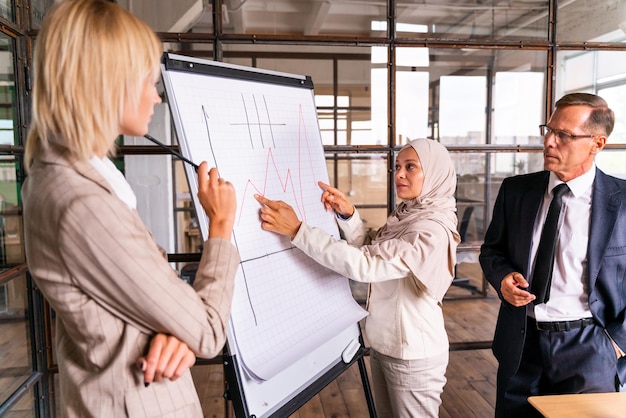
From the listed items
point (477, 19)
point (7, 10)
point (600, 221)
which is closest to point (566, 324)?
point (600, 221)

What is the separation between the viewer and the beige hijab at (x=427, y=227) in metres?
1.47

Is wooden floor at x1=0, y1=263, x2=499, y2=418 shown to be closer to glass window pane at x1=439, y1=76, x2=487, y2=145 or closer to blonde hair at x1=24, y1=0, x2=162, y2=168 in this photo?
glass window pane at x1=439, y1=76, x2=487, y2=145

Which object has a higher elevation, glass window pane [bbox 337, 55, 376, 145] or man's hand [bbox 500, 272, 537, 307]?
glass window pane [bbox 337, 55, 376, 145]

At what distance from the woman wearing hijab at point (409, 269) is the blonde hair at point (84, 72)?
2.27ft

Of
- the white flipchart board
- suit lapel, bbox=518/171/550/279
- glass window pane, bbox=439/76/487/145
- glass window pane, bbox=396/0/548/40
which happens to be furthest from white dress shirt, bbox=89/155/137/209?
glass window pane, bbox=439/76/487/145

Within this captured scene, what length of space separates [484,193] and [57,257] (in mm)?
2704

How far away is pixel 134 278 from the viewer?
0.75 meters

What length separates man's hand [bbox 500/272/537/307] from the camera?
5.51ft

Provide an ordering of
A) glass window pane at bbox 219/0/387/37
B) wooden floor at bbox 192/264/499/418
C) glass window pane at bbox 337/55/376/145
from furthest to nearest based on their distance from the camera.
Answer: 1. wooden floor at bbox 192/264/499/418
2. glass window pane at bbox 337/55/376/145
3. glass window pane at bbox 219/0/387/37

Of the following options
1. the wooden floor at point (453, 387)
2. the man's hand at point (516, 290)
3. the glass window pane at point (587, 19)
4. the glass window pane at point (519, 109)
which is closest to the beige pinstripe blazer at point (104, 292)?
the man's hand at point (516, 290)

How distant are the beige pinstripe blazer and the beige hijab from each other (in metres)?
0.75

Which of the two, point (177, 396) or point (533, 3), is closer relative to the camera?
point (177, 396)

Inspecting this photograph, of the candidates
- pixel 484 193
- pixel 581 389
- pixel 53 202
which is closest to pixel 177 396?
pixel 53 202

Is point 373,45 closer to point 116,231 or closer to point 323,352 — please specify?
point 323,352
